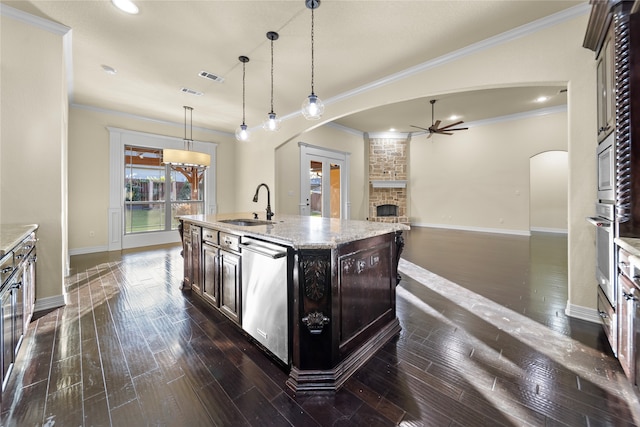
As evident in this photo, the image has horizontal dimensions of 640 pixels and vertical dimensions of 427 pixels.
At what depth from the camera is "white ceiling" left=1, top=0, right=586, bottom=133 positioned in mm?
2518

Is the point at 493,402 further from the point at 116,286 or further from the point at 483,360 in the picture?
the point at 116,286

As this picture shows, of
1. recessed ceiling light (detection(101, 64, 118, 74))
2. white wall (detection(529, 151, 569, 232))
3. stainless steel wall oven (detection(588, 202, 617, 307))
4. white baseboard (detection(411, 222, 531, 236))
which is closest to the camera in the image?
stainless steel wall oven (detection(588, 202, 617, 307))

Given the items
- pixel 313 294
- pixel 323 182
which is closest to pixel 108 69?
pixel 313 294

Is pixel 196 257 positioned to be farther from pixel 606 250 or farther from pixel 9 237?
pixel 606 250

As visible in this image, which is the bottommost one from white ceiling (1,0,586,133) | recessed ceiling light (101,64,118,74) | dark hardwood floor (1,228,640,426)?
dark hardwood floor (1,228,640,426)

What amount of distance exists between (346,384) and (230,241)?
139 centimetres

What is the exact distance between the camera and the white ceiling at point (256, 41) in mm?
2518

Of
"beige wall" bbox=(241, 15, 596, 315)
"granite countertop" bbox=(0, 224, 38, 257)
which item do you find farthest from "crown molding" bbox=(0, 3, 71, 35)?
"beige wall" bbox=(241, 15, 596, 315)

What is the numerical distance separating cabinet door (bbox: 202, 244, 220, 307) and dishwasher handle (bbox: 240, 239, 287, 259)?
624 millimetres

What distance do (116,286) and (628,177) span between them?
5.11m

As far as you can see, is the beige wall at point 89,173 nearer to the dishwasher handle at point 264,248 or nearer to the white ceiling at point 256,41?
the white ceiling at point 256,41

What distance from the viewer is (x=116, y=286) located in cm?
335

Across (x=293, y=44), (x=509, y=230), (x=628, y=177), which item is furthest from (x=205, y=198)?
(x=509, y=230)

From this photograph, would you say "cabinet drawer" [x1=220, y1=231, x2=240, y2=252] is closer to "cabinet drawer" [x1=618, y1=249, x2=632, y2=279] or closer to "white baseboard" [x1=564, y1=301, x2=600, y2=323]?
"cabinet drawer" [x1=618, y1=249, x2=632, y2=279]
